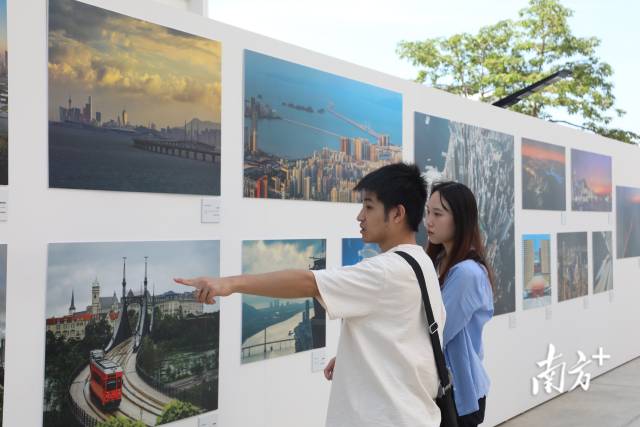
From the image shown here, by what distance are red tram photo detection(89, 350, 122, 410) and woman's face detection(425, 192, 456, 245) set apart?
1.70m

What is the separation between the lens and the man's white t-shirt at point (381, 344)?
2375mm

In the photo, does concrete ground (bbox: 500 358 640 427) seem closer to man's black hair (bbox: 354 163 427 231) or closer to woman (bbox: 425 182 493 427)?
woman (bbox: 425 182 493 427)

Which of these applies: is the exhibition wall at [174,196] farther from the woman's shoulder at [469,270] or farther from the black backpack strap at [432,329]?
the black backpack strap at [432,329]

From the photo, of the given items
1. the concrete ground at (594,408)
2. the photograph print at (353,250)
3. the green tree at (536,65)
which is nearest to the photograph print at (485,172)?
the photograph print at (353,250)

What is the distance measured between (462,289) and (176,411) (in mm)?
1619

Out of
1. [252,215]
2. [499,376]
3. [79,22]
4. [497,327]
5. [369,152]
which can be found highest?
[79,22]

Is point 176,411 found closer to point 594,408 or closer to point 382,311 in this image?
point 382,311

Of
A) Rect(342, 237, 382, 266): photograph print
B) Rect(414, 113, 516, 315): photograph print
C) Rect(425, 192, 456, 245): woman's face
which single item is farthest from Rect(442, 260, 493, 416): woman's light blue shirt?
Rect(414, 113, 516, 315): photograph print

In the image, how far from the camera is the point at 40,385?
3332 millimetres

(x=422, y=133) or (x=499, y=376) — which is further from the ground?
(x=422, y=133)

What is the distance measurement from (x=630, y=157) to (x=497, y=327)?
16.0 feet

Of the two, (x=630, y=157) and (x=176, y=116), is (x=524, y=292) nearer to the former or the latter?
(x=630, y=157)

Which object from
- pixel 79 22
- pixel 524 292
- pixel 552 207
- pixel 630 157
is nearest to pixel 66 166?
pixel 79 22

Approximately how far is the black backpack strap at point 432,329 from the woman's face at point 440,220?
128 centimetres
